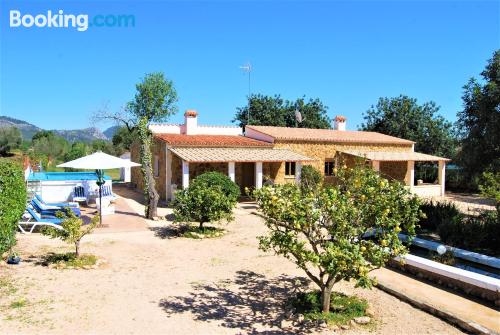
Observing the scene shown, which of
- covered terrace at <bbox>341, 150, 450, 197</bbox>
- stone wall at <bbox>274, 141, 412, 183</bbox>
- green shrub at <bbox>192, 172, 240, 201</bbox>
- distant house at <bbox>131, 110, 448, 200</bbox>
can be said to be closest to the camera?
green shrub at <bbox>192, 172, 240, 201</bbox>

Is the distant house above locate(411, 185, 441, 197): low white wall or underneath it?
above

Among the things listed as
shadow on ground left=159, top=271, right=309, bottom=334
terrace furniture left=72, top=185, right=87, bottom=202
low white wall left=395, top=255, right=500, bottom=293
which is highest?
terrace furniture left=72, top=185, right=87, bottom=202

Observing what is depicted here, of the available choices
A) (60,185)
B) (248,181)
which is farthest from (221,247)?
(248,181)

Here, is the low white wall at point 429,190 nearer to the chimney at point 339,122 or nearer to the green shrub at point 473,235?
the chimney at point 339,122

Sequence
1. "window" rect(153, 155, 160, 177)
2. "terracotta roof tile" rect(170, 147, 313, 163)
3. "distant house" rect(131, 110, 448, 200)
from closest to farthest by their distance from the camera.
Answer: "terracotta roof tile" rect(170, 147, 313, 163), "distant house" rect(131, 110, 448, 200), "window" rect(153, 155, 160, 177)

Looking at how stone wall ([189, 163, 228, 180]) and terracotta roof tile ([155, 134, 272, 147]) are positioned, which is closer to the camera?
terracotta roof tile ([155, 134, 272, 147])

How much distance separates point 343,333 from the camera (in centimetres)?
639

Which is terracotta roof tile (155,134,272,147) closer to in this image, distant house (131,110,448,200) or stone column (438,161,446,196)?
distant house (131,110,448,200)

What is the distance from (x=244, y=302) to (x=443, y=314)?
353 centimetres

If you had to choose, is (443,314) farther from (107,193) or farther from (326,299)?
(107,193)

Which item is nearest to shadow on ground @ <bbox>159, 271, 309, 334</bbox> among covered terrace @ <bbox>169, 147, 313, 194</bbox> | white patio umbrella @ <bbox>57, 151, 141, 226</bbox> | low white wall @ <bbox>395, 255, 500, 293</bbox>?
low white wall @ <bbox>395, 255, 500, 293</bbox>

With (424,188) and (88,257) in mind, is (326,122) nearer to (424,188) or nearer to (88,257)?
(424,188)

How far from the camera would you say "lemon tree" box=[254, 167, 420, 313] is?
19.7 feet

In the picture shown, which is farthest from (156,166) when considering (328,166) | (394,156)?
(394,156)
